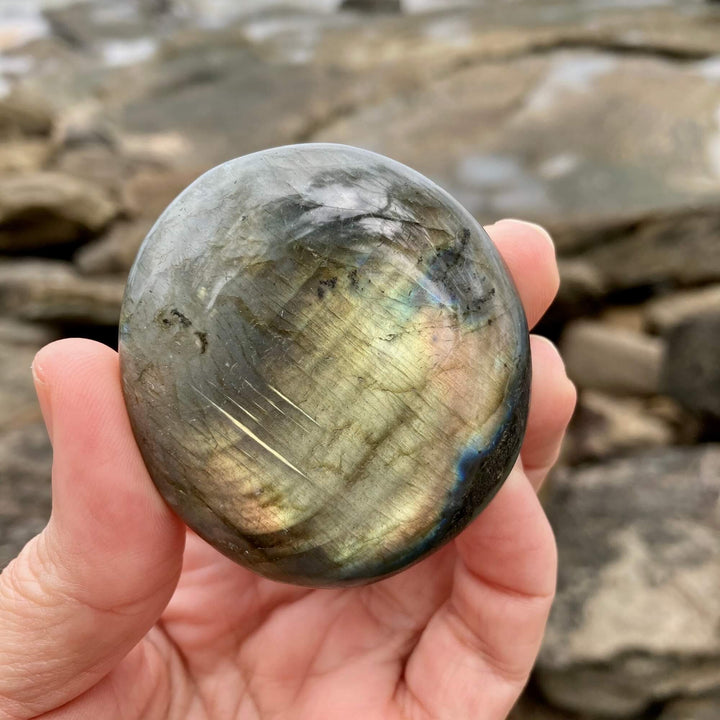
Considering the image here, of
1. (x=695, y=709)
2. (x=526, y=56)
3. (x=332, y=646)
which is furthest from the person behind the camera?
(x=526, y=56)

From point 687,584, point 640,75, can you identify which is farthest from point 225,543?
point 640,75

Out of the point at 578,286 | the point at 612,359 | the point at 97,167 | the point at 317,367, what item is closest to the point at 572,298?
the point at 578,286

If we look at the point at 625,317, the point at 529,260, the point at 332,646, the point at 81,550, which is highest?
the point at 529,260

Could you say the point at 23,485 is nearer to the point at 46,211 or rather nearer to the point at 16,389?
the point at 16,389

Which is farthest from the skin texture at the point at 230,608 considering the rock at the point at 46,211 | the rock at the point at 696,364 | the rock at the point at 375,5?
the rock at the point at 375,5

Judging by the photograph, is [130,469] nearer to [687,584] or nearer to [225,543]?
[225,543]

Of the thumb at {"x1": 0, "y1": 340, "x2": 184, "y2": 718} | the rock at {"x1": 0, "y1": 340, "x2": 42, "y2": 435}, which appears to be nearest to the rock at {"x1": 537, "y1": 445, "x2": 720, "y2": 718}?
the thumb at {"x1": 0, "y1": 340, "x2": 184, "y2": 718}
